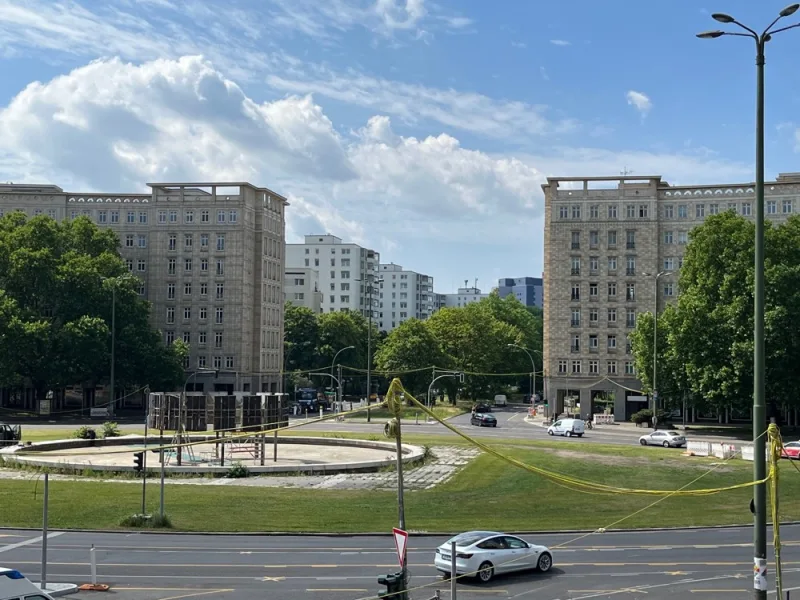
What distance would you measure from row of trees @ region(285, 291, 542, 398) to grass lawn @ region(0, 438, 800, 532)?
66.2m

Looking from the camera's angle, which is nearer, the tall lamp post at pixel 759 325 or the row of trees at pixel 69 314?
the tall lamp post at pixel 759 325

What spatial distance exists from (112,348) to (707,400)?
55490mm

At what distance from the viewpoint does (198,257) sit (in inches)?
4274

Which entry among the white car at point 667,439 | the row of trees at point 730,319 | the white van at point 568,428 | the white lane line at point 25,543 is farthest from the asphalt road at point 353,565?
the white van at point 568,428

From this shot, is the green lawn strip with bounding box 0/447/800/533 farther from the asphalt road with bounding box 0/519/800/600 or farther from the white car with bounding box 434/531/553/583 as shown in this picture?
the white car with bounding box 434/531/553/583

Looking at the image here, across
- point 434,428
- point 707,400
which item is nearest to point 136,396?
point 434,428

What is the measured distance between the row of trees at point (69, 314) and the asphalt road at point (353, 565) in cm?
6020

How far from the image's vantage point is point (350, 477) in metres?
45.2

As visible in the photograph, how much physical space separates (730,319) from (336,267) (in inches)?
5252

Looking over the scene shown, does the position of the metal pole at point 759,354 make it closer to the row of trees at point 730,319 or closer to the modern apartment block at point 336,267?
the row of trees at point 730,319

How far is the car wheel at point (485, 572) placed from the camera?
2439cm

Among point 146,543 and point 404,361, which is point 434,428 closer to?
point 404,361

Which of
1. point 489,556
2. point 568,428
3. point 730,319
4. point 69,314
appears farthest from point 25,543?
point 69,314

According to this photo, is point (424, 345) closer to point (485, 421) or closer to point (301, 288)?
point (485, 421)
